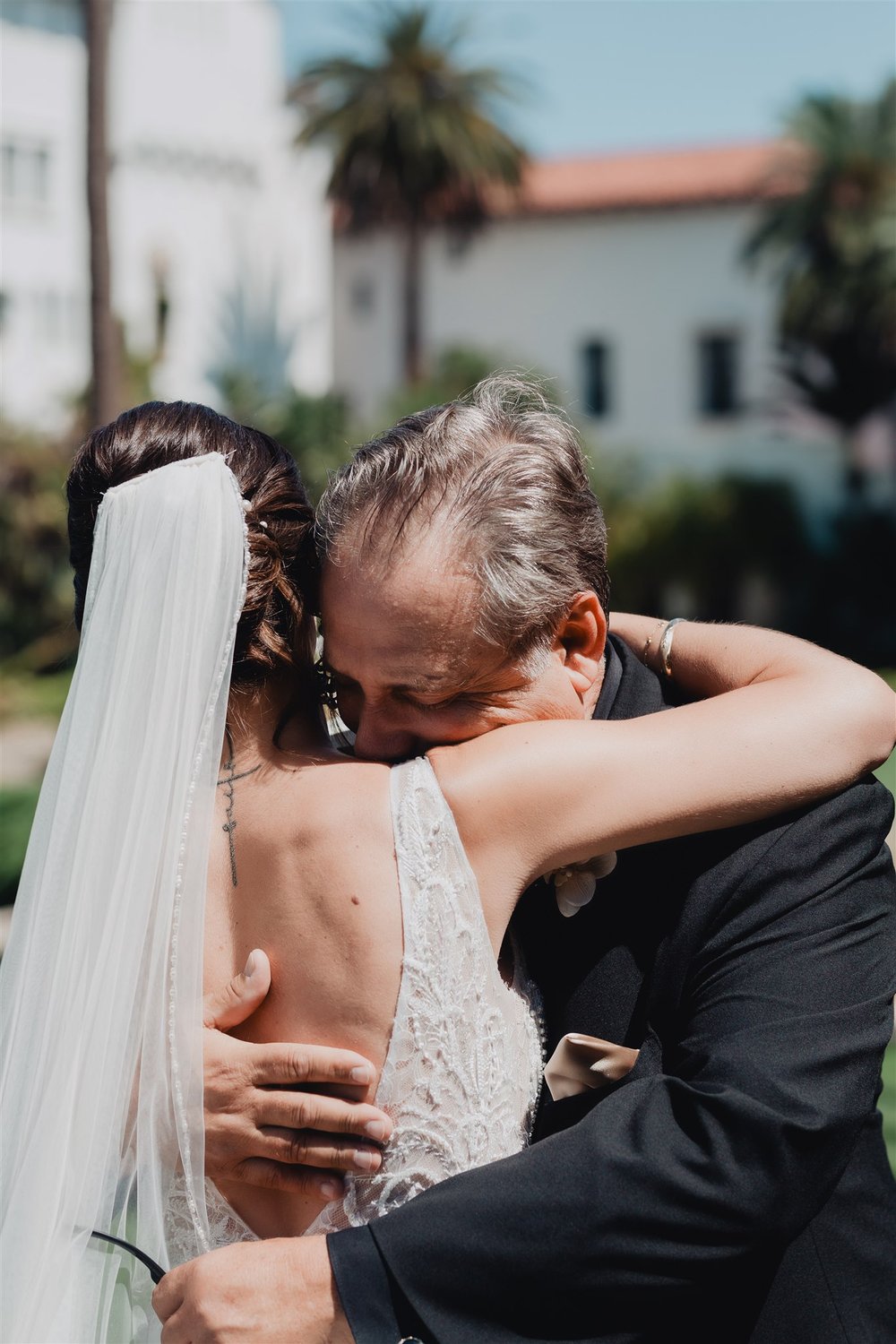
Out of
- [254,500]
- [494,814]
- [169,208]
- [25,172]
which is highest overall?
[25,172]

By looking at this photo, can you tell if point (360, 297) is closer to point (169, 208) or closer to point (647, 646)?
point (169, 208)

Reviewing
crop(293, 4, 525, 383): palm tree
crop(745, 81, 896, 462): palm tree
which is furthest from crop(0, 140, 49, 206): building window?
crop(745, 81, 896, 462): palm tree

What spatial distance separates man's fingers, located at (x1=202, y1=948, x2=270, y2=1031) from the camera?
6.76 ft

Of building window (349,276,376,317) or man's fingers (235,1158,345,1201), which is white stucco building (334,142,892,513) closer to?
building window (349,276,376,317)

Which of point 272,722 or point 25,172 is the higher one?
point 25,172

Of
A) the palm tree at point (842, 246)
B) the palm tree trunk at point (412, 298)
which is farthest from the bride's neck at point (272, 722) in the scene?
the palm tree trunk at point (412, 298)

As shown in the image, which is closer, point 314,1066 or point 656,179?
point 314,1066

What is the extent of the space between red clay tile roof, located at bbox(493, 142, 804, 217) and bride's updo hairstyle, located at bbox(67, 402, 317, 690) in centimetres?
2770

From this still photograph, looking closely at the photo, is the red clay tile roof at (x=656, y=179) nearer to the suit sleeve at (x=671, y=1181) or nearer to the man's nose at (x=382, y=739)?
the man's nose at (x=382, y=739)

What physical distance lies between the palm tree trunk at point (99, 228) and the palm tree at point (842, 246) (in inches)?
729

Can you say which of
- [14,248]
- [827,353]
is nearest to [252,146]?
[14,248]

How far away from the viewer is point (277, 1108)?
208cm

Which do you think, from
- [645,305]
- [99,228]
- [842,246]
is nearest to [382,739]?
[99,228]

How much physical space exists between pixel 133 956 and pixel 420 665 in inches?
24.8
